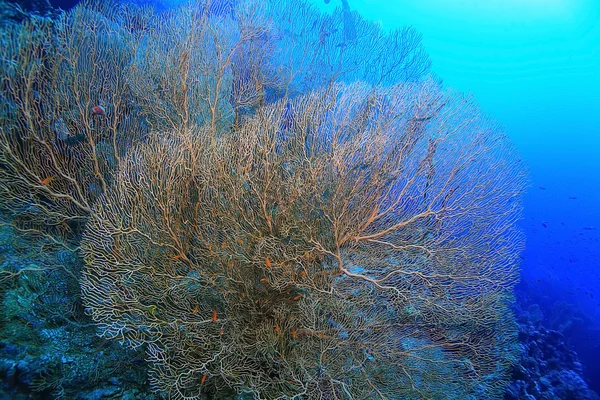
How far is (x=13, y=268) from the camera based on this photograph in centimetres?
294

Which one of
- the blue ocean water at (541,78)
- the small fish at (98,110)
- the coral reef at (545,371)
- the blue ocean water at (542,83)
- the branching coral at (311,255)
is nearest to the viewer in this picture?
the branching coral at (311,255)

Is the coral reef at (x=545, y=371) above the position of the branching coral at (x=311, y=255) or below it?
below

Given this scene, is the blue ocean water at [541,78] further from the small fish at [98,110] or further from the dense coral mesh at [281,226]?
the small fish at [98,110]

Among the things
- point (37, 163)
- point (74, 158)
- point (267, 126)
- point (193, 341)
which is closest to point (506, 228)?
point (267, 126)

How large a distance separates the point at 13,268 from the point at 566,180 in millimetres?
76867

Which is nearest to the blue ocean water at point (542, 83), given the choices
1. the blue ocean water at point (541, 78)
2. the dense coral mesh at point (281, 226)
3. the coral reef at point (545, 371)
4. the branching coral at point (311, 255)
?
the blue ocean water at point (541, 78)

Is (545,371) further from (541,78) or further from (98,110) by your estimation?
(541,78)

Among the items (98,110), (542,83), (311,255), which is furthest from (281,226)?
(542,83)

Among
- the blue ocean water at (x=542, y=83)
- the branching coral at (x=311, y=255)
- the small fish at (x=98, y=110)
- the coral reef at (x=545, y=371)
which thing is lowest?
the coral reef at (x=545, y=371)

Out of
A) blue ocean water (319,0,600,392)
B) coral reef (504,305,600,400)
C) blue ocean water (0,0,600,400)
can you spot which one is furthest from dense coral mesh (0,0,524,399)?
blue ocean water (319,0,600,392)

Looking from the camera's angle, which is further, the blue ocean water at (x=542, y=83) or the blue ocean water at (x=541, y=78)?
the blue ocean water at (x=541, y=78)

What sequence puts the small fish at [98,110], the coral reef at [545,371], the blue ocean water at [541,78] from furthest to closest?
the blue ocean water at [541,78] → the coral reef at [545,371] → the small fish at [98,110]

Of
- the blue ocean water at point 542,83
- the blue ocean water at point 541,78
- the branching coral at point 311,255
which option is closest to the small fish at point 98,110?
the branching coral at point 311,255

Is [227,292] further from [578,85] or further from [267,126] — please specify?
[578,85]
